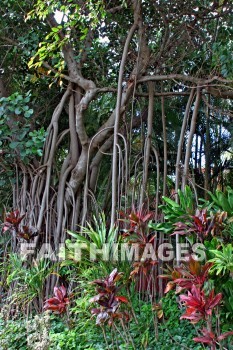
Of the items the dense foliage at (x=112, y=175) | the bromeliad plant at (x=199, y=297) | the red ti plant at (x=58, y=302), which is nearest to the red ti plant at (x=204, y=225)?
the dense foliage at (x=112, y=175)

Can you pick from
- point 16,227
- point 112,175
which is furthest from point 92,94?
point 16,227

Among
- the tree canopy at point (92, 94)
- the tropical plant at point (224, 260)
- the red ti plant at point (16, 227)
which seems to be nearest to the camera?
the tropical plant at point (224, 260)

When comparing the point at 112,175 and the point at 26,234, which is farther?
the point at 26,234

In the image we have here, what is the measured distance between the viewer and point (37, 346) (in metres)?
2.58

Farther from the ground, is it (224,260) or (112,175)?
(112,175)

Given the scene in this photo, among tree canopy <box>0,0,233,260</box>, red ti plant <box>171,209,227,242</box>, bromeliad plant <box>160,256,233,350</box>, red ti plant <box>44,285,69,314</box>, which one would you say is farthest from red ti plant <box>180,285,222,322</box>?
tree canopy <box>0,0,233,260</box>

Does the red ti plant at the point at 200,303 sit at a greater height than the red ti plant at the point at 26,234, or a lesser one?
lesser

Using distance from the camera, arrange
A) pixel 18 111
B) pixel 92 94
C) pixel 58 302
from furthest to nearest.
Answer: pixel 92 94, pixel 18 111, pixel 58 302

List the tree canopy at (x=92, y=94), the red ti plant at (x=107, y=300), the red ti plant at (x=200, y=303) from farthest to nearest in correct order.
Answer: the tree canopy at (x=92, y=94), the red ti plant at (x=107, y=300), the red ti plant at (x=200, y=303)

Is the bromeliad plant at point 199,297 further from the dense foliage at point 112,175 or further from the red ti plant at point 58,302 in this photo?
the red ti plant at point 58,302

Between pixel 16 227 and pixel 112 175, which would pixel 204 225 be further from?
pixel 16 227

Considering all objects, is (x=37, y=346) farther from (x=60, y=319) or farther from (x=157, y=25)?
(x=157, y=25)

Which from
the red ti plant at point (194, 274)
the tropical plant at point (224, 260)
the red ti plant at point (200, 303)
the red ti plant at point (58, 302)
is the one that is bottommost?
the red ti plant at point (58, 302)

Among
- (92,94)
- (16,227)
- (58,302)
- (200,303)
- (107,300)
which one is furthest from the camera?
(92,94)
